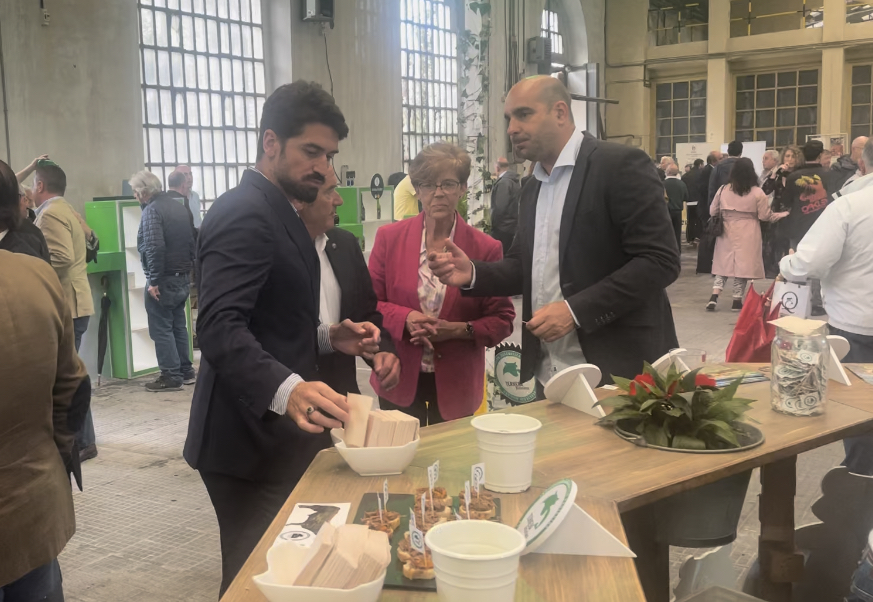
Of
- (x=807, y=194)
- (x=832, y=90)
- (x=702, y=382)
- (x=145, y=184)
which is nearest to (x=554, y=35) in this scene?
(x=832, y=90)

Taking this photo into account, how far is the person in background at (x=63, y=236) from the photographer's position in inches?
200

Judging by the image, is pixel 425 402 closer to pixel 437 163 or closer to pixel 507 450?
pixel 437 163

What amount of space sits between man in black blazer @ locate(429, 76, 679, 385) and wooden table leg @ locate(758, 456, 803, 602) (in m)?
0.53

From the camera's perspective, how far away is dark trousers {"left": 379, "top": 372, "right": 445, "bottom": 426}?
122 inches

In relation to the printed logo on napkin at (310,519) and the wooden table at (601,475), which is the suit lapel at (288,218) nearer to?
the wooden table at (601,475)

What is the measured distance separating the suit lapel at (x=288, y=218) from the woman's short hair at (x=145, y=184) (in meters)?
4.43

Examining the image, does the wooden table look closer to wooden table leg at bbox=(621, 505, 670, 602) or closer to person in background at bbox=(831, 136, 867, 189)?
wooden table leg at bbox=(621, 505, 670, 602)

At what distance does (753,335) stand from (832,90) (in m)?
16.8

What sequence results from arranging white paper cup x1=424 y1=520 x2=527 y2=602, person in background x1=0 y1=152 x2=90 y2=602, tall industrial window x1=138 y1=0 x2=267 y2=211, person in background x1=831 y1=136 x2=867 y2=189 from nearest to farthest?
white paper cup x1=424 y1=520 x2=527 y2=602, person in background x1=0 y1=152 x2=90 y2=602, person in background x1=831 y1=136 x2=867 y2=189, tall industrial window x1=138 y1=0 x2=267 y2=211

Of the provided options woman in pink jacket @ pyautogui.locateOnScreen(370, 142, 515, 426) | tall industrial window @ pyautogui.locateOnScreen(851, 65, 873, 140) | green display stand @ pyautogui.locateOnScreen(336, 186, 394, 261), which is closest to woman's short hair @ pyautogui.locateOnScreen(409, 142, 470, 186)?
woman in pink jacket @ pyautogui.locateOnScreen(370, 142, 515, 426)

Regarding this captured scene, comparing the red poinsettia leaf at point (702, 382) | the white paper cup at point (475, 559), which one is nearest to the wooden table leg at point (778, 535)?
the red poinsettia leaf at point (702, 382)

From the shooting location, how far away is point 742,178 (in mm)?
8438

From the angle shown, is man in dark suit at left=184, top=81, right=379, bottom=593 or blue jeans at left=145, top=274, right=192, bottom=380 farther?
blue jeans at left=145, top=274, right=192, bottom=380

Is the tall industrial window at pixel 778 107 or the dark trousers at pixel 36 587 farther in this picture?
the tall industrial window at pixel 778 107
